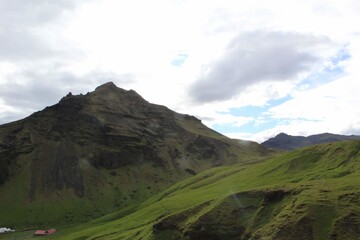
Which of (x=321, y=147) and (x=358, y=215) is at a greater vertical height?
(x=321, y=147)

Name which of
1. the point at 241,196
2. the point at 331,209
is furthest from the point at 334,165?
the point at 331,209

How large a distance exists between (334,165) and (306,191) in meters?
52.1

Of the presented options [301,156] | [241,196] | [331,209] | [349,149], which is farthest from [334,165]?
[331,209]

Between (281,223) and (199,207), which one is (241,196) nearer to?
(199,207)

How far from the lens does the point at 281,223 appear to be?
61.8 metres

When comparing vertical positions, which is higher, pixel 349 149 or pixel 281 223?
pixel 349 149

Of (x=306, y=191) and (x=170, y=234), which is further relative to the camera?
(x=170, y=234)

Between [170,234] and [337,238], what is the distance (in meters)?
33.8

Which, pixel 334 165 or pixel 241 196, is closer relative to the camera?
pixel 241 196

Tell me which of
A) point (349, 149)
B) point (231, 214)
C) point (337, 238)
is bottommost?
point (337, 238)

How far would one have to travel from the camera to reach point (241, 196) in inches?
3088

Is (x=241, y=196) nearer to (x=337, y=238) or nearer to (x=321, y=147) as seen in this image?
(x=337, y=238)

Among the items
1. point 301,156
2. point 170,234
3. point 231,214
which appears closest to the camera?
point 231,214

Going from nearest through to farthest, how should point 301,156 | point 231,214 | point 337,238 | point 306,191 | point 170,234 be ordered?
point 337,238 → point 306,191 → point 231,214 → point 170,234 → point 301,156
